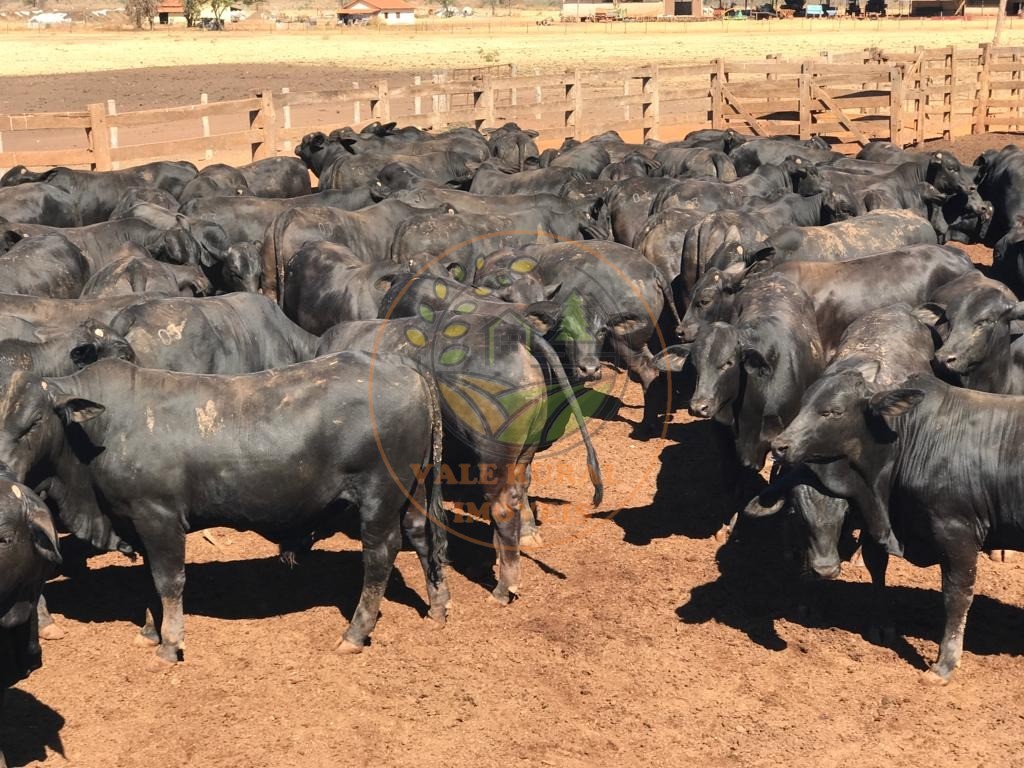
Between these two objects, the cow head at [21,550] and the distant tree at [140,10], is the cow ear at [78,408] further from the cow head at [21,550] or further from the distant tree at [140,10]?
the distant tree at [140,10]

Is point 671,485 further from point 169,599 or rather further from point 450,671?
point 169,599

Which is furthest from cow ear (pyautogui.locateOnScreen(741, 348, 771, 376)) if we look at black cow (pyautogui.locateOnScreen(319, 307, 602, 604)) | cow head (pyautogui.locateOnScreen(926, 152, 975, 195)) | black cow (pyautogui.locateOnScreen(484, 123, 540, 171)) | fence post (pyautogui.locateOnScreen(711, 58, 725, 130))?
fence post (pyautogui.locateOnScreen(711, 58, 725, 130))

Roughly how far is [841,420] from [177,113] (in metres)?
14.8

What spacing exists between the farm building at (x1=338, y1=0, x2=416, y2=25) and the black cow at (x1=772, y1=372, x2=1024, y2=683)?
337 feet

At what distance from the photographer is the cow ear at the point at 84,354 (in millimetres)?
7062

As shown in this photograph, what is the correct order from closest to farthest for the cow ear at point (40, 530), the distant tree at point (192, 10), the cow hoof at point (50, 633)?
the cow ear at point (40, 530) < the cow hoof at point (50, 633) < the distant tree at point (192, 10)

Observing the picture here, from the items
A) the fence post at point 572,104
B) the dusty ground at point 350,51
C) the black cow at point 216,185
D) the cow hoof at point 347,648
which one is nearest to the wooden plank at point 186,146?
the black cow at point 216,185

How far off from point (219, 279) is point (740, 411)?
5686mm

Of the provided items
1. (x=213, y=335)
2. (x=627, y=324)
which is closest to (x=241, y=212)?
(x=213, y=335)

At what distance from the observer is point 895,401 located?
616cm

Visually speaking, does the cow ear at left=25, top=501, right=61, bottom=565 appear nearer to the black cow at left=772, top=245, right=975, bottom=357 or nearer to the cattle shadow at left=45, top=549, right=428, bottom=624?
the cattle shadow at left=45, top=549, right=428, bottom=624

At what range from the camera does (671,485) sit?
915 centimetres

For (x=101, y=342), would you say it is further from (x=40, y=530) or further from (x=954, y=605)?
(x=954, y=605)

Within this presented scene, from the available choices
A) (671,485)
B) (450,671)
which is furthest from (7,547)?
(671,485)
